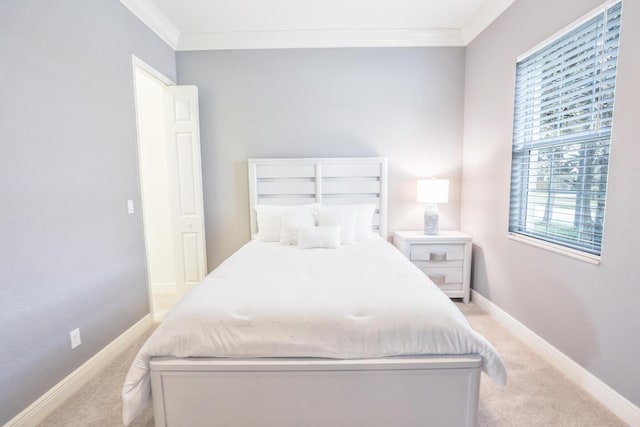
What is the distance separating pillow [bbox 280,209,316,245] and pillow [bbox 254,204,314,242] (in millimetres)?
59

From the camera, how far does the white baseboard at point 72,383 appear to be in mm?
1543

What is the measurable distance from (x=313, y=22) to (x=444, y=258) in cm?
283

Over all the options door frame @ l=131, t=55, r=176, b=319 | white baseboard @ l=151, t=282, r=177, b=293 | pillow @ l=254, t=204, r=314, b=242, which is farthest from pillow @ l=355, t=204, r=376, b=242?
white baseboard @ l=151, t=282, r=177, b=293

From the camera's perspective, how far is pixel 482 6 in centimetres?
271

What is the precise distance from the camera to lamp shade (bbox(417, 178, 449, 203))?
3025 mm

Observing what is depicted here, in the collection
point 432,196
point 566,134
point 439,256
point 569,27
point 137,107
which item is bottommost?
point 439,256

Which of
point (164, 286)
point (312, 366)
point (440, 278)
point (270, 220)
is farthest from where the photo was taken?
point (164, 286)

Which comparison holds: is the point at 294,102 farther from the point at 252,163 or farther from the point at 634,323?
the point at 634,323

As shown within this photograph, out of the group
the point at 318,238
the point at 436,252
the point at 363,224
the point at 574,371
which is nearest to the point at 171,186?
the point at 318,238

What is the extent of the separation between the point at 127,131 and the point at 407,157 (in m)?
2.83

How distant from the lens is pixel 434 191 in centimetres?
304

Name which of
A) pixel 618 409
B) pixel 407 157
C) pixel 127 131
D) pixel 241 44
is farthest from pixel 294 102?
pixel 618 409

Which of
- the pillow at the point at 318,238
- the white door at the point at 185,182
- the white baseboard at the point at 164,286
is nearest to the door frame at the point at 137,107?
the white door at the point at 185,182

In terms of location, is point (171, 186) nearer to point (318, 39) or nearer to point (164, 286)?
point (164, 286)
